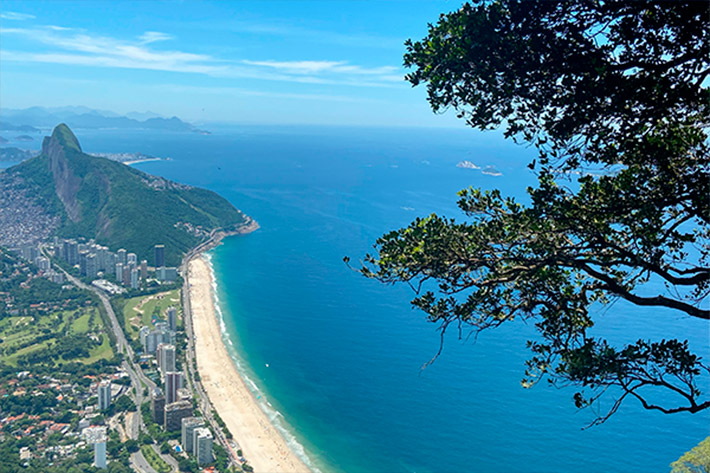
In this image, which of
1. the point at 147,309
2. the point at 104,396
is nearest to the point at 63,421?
the point at 104,396

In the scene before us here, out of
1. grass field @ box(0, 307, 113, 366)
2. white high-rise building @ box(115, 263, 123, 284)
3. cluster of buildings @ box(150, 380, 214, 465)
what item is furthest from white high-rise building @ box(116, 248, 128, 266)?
cluster of buildings @ box(150, 380, 214, 465)

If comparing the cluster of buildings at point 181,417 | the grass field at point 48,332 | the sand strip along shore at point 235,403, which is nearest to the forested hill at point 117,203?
the grass field at point 48,332

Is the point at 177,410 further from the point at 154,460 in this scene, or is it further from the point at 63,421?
the point at 63,421

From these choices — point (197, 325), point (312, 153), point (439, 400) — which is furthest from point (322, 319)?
point (312, 153)

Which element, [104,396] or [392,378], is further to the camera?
[392,378]

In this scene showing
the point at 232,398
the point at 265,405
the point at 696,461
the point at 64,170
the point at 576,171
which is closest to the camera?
the point at 576,171

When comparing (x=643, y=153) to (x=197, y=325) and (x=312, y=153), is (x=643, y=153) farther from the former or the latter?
(x=312, y=153)

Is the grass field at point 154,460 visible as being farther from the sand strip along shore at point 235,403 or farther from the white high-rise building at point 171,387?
the sand strip along shore at point 235,403
